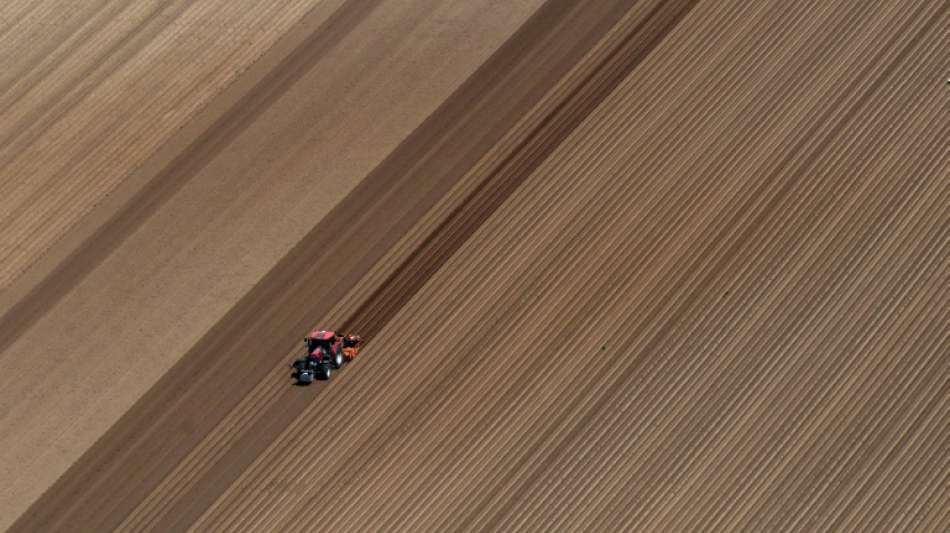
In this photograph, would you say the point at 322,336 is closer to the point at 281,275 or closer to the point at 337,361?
the point at 337,361

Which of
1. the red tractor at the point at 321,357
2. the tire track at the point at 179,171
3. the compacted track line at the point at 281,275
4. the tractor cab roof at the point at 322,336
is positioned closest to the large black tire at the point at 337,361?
the red tractor at the point at 321,357

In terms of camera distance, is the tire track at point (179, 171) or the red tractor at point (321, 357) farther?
the tire track at point (179, 171)

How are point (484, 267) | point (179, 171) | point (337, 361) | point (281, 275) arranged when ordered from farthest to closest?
point (179, 171)
point (281, 275)
point (484, 267)
point (337, 361)

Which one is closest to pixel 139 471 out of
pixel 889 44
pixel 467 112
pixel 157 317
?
pixel 157 317

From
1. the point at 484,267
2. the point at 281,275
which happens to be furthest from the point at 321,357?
the point at 484,267

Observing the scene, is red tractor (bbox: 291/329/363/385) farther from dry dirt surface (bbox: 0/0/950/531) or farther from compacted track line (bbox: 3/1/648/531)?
compacted track line (bbox: 3/1/648/531)

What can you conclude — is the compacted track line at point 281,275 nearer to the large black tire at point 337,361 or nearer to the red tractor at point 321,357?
the red tractor at point 321,357
